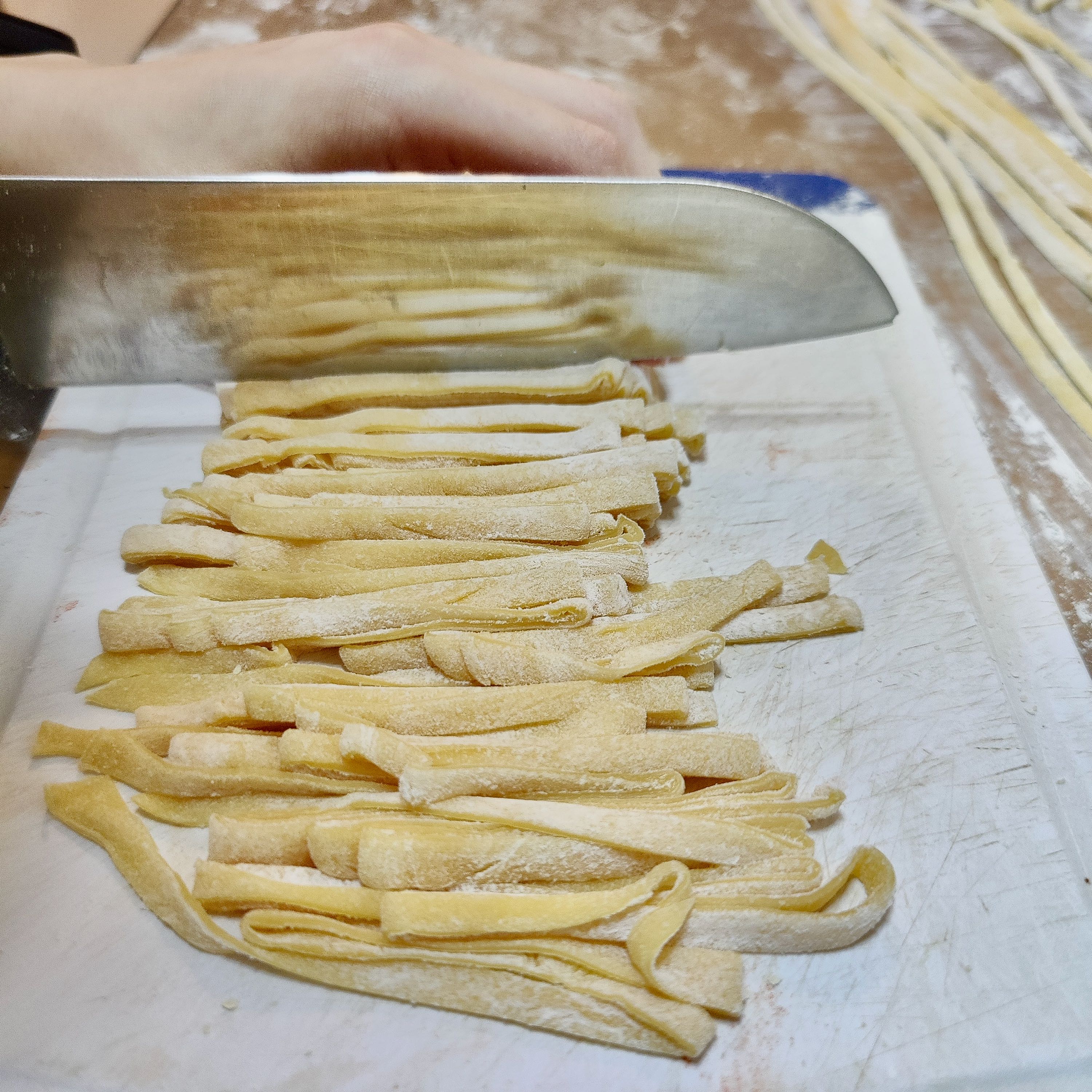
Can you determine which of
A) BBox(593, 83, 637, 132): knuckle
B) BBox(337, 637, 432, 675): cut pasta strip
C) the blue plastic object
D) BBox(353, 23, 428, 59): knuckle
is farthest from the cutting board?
BBox(353, 23, 428, 59): knuckle

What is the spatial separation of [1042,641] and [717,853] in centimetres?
90

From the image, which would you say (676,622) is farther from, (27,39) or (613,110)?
(27,39)

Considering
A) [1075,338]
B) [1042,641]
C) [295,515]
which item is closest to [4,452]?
[295,515]

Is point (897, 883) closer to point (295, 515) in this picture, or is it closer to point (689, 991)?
point (689, 991)

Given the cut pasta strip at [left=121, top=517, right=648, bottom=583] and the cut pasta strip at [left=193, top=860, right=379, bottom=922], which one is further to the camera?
the cut pasta strip at [left=121, top=517, right=648, bottom=583]

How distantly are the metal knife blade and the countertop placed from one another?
759 millimetres

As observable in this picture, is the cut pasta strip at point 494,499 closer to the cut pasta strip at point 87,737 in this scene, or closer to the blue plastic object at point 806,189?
the cut pasta strip at point 87,737

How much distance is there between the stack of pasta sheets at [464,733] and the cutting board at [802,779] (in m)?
0.06

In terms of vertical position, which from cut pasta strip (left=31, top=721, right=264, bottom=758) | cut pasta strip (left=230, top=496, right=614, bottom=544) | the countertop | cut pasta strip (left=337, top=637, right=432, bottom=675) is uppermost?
the countertop

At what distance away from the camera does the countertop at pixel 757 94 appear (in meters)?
2.55

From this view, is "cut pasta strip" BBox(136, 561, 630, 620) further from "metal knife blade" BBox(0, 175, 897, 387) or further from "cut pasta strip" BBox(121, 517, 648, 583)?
"metal knife blade" BBox(0, 175, 897, 387)

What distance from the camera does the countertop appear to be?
8.36ft

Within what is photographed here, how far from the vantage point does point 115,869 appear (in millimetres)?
1427

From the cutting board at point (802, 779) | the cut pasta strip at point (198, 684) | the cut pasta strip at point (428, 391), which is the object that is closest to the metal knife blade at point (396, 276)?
the cut pasta strip at point (428, 391)
